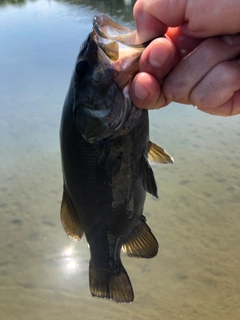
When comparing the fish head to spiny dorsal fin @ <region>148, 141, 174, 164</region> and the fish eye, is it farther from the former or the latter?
spiny dorsal fin @ <region>148, 141, 174, 164</region>

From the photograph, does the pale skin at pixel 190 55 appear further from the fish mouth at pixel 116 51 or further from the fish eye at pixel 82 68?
the fish eye at pixel 82 68

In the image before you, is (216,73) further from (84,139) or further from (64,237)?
(64,237)

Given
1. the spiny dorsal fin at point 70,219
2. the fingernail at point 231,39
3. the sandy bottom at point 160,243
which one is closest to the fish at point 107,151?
the spiny dorsal fin at point 70,219

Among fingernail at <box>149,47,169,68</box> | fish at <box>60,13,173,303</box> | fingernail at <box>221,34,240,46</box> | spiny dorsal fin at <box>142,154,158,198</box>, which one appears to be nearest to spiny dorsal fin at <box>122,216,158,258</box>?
fish at <box>60,13,173,303</box>

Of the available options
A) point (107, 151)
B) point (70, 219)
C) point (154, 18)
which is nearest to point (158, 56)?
point (154, 18)

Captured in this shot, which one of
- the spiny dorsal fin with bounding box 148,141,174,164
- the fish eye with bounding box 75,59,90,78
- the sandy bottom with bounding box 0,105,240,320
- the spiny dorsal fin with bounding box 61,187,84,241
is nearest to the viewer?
the fish eye with bounding box 75,59,90,78

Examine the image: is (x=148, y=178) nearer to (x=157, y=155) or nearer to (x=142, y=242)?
(x=157, y=155)
